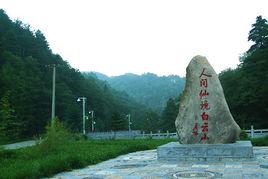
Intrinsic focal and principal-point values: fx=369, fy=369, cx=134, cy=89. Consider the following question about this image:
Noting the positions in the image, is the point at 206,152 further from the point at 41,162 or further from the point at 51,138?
the point at 51,138

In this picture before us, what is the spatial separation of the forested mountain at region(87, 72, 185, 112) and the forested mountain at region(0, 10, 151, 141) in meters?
37.4

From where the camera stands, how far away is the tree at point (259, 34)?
120 feet

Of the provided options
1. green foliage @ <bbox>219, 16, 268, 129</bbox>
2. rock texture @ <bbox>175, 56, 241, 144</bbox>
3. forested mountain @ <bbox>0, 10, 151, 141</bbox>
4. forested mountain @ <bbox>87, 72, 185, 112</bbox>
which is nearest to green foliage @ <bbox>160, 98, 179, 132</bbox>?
forested mountain @ <bbox>0, 10, 151, 141</bbox>

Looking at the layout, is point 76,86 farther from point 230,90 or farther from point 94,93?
point 230,90

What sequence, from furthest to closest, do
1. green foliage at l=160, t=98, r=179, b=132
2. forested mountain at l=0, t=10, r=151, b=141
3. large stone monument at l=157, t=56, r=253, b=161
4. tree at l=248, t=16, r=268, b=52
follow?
green foliage at l=160, t=98, r=179, b=132 < forested mountain at l=0, t=10, r=151, b=141 < tree at l=248, t=16, r=268, b=52 < large stone monument at l=157, t=56, r=253, b=161

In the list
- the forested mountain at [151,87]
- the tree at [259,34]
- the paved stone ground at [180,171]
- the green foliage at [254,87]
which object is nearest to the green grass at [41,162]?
the paved stone ground at [180,171]

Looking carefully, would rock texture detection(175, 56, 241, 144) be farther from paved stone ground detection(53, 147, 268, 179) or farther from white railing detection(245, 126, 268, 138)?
white railing detection(245, 126, 268, 138)

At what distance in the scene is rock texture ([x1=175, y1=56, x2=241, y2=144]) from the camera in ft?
37.7

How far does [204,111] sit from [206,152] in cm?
143

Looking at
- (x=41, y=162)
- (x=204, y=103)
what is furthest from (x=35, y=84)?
(x=41, y=162)

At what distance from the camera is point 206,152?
35.7ft

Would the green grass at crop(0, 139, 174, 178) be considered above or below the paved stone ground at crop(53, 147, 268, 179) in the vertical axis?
above

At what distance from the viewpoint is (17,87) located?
148ft

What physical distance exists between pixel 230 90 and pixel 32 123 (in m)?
25.4
